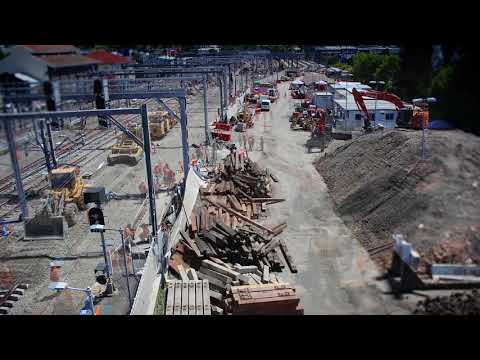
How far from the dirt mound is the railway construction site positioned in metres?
0.03

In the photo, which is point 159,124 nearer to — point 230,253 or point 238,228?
point 238,228

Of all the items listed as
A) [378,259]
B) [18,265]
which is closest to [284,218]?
[378,259]

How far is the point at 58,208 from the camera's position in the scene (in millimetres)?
10797

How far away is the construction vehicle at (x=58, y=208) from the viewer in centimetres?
1027

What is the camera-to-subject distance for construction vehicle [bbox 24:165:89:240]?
10266 millimetres

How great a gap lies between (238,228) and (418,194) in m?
4.92

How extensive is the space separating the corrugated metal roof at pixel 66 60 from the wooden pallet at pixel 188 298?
4.23m

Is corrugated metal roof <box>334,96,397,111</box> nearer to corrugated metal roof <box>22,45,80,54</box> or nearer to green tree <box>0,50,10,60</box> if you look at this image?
corrugated metal roof <box>22,45,80,54</box>

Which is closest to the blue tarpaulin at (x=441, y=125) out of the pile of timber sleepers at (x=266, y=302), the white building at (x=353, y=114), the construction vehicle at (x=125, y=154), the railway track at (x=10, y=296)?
the pile of timber sleepers at (x=266, y=302)

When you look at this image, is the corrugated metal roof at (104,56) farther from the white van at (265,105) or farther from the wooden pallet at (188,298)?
the white van at (265,105)

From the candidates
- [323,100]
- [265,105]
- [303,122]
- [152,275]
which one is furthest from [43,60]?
[265,105]

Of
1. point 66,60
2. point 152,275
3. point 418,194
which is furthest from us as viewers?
point 152,275
